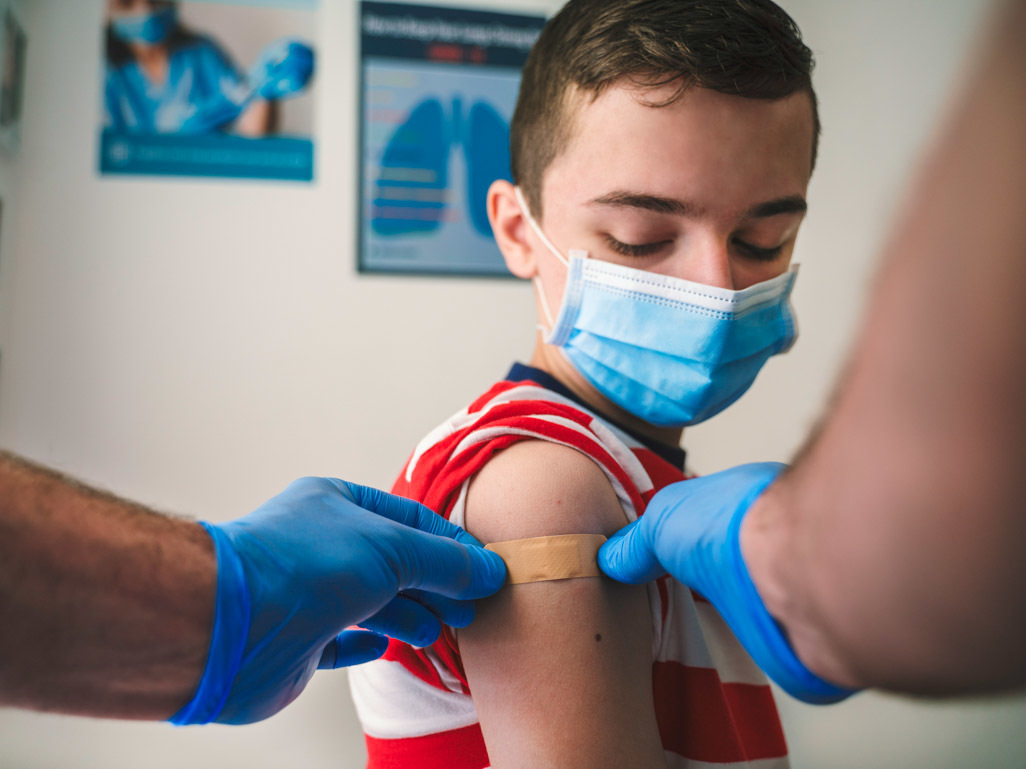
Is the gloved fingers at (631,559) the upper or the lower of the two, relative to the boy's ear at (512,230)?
lower

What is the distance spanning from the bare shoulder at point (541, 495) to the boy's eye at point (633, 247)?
0.29 meters

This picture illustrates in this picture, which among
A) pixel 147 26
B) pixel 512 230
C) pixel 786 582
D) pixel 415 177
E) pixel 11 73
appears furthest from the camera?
pixel 415 177

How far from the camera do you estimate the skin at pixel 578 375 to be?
0.62 m

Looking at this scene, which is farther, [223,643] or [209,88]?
[209,88]

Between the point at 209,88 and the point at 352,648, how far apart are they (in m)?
2.05

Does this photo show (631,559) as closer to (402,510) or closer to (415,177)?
(402,510)

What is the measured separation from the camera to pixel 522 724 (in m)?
0.61

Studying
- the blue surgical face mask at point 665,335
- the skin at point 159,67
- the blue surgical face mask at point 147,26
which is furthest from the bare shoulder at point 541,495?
the blue surgical face mask at point 147,26

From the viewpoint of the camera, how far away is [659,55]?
2.70 ft

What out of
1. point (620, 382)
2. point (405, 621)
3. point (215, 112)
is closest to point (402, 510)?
point (405, 621)

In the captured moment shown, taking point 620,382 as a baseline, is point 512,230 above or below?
above

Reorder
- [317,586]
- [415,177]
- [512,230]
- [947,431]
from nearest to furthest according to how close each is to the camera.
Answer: [947,431] → [317,586] → [512,230] → [415,177]

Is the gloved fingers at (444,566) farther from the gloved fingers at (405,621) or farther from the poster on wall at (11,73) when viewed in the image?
the poster on wall at (11,73)

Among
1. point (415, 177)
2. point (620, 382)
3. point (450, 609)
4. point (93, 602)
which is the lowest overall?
point (450, 609)
